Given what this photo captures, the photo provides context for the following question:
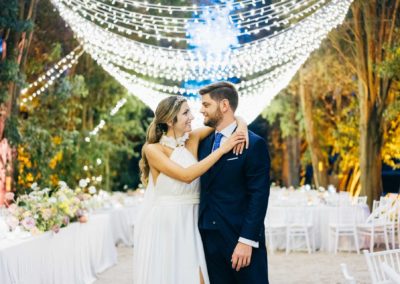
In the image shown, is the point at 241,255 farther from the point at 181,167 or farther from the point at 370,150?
the point at 370,150

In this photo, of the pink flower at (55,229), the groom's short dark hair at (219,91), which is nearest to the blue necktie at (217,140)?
the groom's short dark hair at (219,91)

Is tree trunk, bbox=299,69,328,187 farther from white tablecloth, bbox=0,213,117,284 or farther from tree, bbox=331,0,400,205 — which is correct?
white tablecloth, bbox=0,213,117,284

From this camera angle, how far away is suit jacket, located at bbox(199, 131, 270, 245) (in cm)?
395

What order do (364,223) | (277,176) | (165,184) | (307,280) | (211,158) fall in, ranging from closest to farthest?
(211,158) < (165,184) < (307,280) < (364,223) < (277,176)

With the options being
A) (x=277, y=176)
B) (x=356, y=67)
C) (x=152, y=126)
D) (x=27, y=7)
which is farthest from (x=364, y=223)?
(x=277, y=176)

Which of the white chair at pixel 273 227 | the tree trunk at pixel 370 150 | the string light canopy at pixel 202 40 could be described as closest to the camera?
the string light canopy at pixel 202 40

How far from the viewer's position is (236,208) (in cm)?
400

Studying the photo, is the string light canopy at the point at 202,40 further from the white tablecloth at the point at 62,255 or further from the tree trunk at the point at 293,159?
the tree trunk at the point at 293,159

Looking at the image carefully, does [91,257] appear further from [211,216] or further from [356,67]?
[356,67]

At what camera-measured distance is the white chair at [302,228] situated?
12.7m

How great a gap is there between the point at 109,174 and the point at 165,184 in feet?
58.7

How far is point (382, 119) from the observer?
15789 mm

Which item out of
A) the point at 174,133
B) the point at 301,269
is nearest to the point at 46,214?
the point at 174,133

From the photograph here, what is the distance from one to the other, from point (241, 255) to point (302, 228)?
920cm
